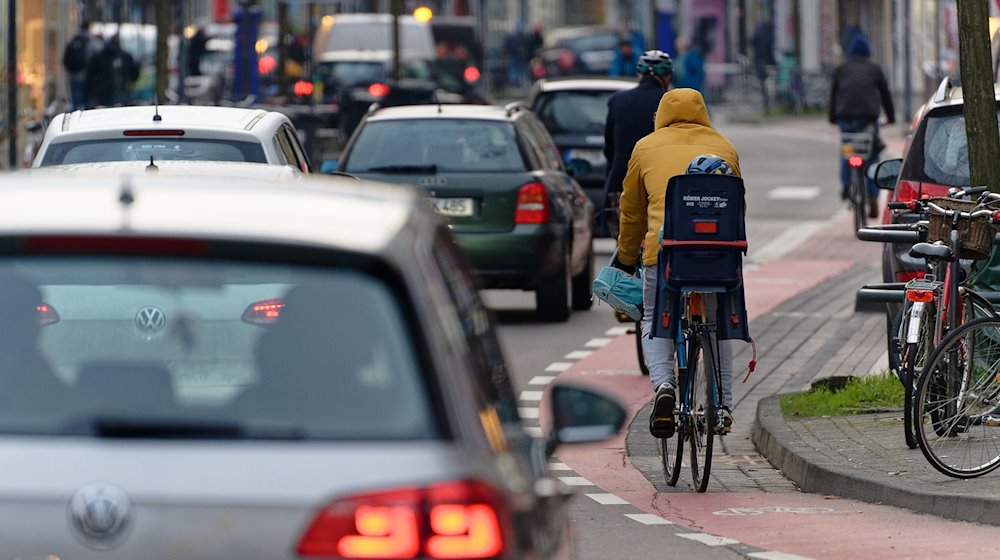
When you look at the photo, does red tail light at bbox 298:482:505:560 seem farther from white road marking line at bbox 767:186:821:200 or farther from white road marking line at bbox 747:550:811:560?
white road marking line at bbox 767:186:821:200

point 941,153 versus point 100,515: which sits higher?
point 100,515

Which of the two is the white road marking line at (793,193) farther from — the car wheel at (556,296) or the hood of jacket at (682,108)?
the hood of jacket at (682,108)

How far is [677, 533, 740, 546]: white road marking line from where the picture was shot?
8.47 metres

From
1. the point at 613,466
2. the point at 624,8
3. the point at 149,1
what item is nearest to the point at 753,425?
the point at 613,466

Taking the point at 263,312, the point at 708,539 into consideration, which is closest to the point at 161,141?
the point at 708,539

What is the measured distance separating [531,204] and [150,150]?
5160 millimetres

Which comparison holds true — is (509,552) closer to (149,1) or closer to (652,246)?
(652,246)

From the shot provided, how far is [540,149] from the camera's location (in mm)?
17594

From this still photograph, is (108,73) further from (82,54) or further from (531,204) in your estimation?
(531,204)

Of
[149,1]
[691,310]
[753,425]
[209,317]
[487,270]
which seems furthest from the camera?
[149,1]

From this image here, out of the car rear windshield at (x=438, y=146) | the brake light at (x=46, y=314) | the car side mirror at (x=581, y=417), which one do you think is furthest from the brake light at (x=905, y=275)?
the brake light at (x=46, y=314)

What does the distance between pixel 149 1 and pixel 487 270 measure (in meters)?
44.0

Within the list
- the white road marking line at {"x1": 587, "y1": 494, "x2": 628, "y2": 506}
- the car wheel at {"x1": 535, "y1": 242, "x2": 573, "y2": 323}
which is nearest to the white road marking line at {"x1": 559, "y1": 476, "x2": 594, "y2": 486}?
the white road marking line at {"x1": 587, "y1": 494, "x2": 628, "y2": 506}

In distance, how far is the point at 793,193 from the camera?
31844 mm
